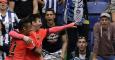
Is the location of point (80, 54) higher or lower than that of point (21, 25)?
lower

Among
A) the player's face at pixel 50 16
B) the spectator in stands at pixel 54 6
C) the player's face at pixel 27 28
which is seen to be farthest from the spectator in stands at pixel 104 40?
the player's face at pixel 27 28

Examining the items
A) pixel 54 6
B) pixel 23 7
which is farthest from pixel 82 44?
pixel 23 7

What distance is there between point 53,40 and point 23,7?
118 centimetres

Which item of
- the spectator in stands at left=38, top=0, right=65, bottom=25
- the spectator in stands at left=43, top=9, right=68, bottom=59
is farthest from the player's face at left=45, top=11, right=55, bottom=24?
the spectator in stands at left=38, top=0, right=65, bottom=25

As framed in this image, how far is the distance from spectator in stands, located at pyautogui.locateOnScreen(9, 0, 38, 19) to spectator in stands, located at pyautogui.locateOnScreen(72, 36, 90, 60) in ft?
3.91

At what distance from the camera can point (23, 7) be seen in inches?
427

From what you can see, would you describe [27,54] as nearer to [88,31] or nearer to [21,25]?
[21,25]

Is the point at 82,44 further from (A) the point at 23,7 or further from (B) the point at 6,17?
(B) the point at 6,17

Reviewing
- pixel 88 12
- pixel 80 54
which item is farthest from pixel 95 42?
pixel 88 12

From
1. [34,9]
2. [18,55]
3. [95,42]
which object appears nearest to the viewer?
[18,55]

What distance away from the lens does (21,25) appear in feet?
27.6

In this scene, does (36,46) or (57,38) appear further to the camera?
(57,38)

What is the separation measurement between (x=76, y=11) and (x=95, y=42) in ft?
4.24

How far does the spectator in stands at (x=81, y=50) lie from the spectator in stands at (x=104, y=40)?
56 cm
